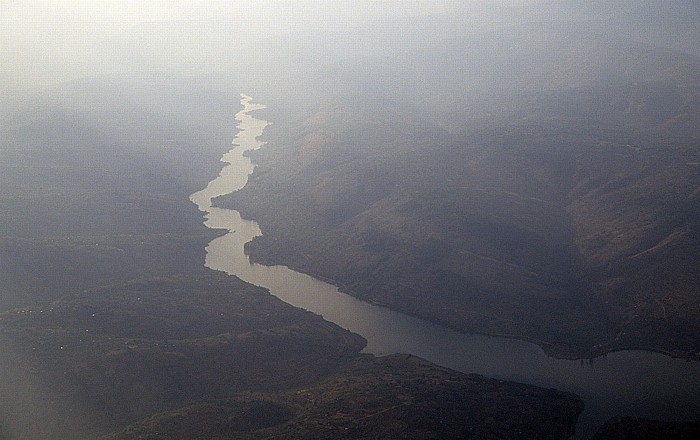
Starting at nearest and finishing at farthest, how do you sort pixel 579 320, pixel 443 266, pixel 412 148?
pixel 579 320 < pixel 443 266 < pixel 412 148

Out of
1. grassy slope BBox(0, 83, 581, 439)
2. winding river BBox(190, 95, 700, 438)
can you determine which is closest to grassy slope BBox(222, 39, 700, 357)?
winding river BBox(190, 95, 700, 438)

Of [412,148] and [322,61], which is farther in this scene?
[322,61]

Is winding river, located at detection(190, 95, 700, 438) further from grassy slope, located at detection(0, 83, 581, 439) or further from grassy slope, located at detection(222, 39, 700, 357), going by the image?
grassy slope, located at detection(0, 83, 581, 439)

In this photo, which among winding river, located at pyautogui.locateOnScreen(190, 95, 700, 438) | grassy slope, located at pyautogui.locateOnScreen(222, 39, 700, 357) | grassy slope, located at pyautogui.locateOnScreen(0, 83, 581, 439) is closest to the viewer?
grassy slope, located at pyautogui.locateOnScreen(0, 83, 581, 439)

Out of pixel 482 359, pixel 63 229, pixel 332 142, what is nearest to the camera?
pixel 482 359

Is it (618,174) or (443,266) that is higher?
(618,174)

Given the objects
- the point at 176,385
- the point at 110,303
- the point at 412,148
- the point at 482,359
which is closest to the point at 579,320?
the point at 482,359

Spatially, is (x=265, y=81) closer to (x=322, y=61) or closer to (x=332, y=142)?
(x=322, y=61)

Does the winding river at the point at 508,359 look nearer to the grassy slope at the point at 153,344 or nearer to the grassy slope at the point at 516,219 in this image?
the grassy slope at the point at 516,219

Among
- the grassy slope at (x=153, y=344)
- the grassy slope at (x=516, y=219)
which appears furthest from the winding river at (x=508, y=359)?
the grassy slope at (x=153, y=344)
